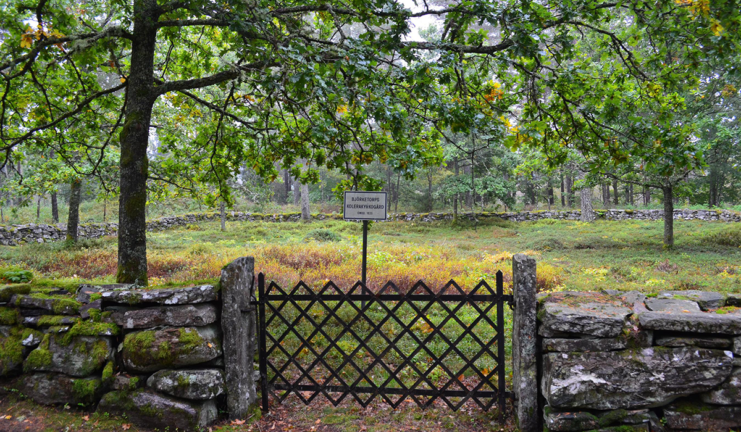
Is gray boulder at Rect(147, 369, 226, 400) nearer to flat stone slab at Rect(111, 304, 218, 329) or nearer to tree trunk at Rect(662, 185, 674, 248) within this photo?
flat stone slab at Rect(111, 304, 218, 329)

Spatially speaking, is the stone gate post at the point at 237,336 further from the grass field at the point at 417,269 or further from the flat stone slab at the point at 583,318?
the flat stone slab at the point at 583,318

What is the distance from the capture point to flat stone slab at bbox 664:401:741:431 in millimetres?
3357

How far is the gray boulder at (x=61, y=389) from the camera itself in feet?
13.1

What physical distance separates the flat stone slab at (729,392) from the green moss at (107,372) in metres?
5.68

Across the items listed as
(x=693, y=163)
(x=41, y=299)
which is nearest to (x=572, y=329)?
(x=693, y=163)

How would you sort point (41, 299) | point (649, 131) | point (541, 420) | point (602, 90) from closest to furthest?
point (541, 420)
point (41, 299)
point (649, 131)
point (602, 90)

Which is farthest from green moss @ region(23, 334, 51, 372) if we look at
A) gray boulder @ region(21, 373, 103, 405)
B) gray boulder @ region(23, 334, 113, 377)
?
gray boulder @ region(21, 373, 103, 405)

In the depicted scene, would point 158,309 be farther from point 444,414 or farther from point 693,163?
point 693,163

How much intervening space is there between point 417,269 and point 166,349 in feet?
22.2

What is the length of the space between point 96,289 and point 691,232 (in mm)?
20660

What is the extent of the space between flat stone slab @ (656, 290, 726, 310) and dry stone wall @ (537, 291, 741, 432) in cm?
18

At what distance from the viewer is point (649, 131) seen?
4902mm

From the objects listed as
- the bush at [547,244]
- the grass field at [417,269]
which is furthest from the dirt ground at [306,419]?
the bush at [547,244]

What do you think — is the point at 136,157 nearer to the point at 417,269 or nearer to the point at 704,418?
the point at 417,269
